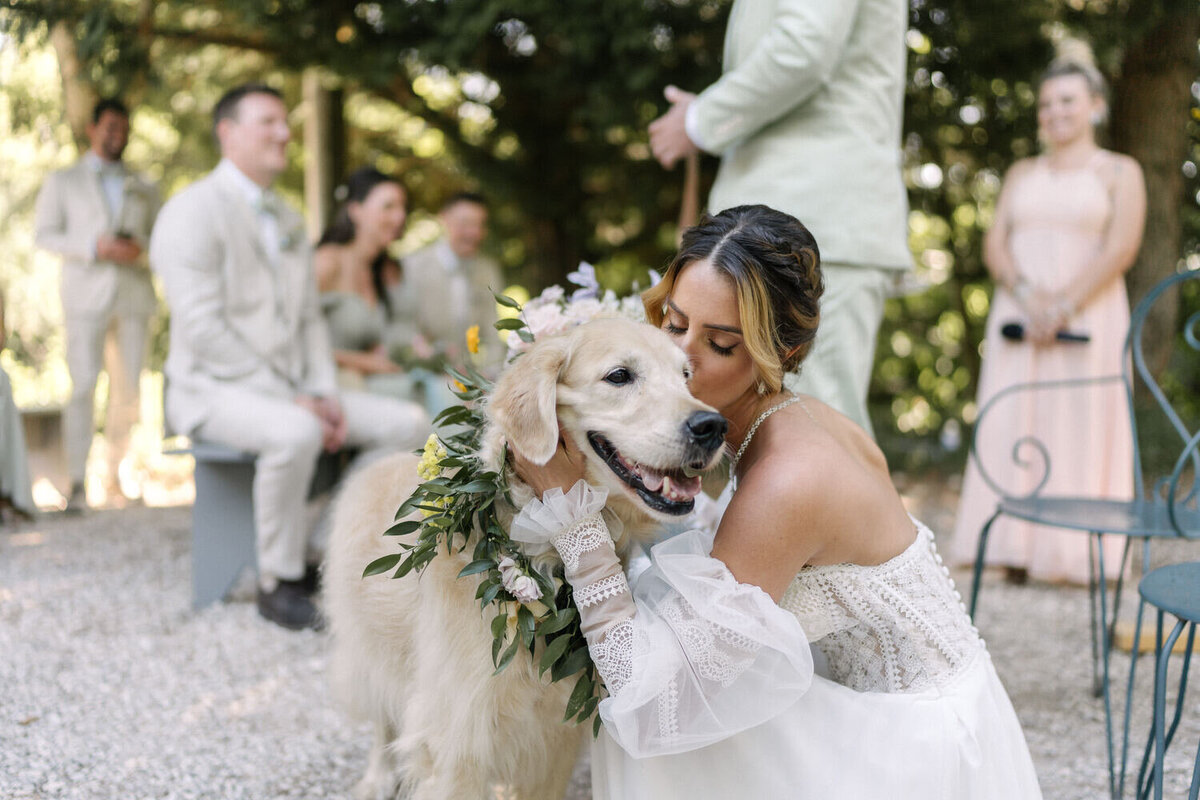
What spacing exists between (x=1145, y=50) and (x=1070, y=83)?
2279 millimetres

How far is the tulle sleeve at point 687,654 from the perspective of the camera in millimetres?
1645

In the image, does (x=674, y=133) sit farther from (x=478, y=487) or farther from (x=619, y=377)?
(x=478, y=487)

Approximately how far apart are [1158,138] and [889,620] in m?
5.48

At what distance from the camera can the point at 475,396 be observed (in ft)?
6.75

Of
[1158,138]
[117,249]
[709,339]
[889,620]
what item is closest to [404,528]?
[709,339]

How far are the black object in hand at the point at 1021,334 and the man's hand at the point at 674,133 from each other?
234cm

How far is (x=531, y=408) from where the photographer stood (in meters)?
1.72

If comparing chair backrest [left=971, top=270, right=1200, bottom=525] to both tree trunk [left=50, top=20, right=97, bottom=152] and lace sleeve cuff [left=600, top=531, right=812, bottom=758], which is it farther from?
tree trunk [left=50, top=20, right=97, bottom=152]

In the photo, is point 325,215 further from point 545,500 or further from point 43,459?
point 545,500

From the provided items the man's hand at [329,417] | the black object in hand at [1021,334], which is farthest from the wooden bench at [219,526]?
the black object in hand at [1021,334]

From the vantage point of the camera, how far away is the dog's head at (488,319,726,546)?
1708 millimetres

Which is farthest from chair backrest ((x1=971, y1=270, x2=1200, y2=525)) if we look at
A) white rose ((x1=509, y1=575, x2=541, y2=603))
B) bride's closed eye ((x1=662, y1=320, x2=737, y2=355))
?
white rose ((x1=509, y1=575, x2=541, y2=603))

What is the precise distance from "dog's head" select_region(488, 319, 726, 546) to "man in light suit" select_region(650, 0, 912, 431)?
892 millimetres

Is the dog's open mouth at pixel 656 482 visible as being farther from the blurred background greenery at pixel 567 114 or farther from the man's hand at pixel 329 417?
the man's hand at pixel 329 417
